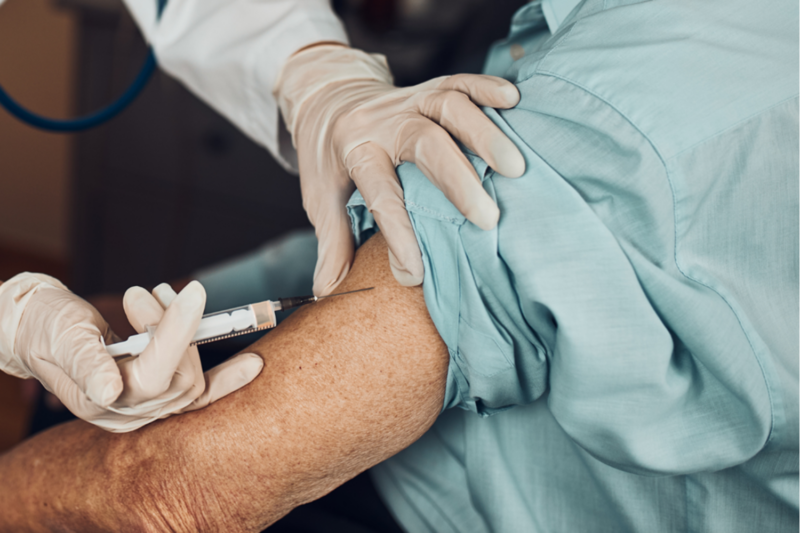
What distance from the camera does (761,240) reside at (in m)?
0.58

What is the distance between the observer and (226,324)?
2.29 ft

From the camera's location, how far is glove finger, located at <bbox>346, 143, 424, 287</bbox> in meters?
0.66

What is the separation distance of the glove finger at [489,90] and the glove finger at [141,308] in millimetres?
493

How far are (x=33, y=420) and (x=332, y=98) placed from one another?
3.05 ft

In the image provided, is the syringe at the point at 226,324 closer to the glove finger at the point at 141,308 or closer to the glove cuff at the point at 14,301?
the glove finger at the point at 141,308

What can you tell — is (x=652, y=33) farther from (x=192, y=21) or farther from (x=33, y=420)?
(x=33, y=420)

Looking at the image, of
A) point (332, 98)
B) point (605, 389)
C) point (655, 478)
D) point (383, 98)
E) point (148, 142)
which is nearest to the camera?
point (605, 389)

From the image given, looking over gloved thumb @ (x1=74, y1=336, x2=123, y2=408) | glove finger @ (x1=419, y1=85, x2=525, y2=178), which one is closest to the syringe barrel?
gloved thumb @ (x1=74, y1=336, x2=123, y2=408)

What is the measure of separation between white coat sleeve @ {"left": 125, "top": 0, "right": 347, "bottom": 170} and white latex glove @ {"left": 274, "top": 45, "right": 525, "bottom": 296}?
0.05 metres

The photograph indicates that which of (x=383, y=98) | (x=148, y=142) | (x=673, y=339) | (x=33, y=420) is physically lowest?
(x=33, y=420)

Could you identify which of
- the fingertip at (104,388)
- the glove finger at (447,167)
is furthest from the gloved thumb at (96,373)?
the glove finger at (447,167)

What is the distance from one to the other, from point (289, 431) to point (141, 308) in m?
0.24

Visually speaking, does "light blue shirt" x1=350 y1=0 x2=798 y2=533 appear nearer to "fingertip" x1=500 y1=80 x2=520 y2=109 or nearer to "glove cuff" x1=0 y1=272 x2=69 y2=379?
"fingertip" x1=500 y1=80 x2=520 y2=109

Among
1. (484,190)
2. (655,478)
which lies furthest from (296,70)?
(655,478)
